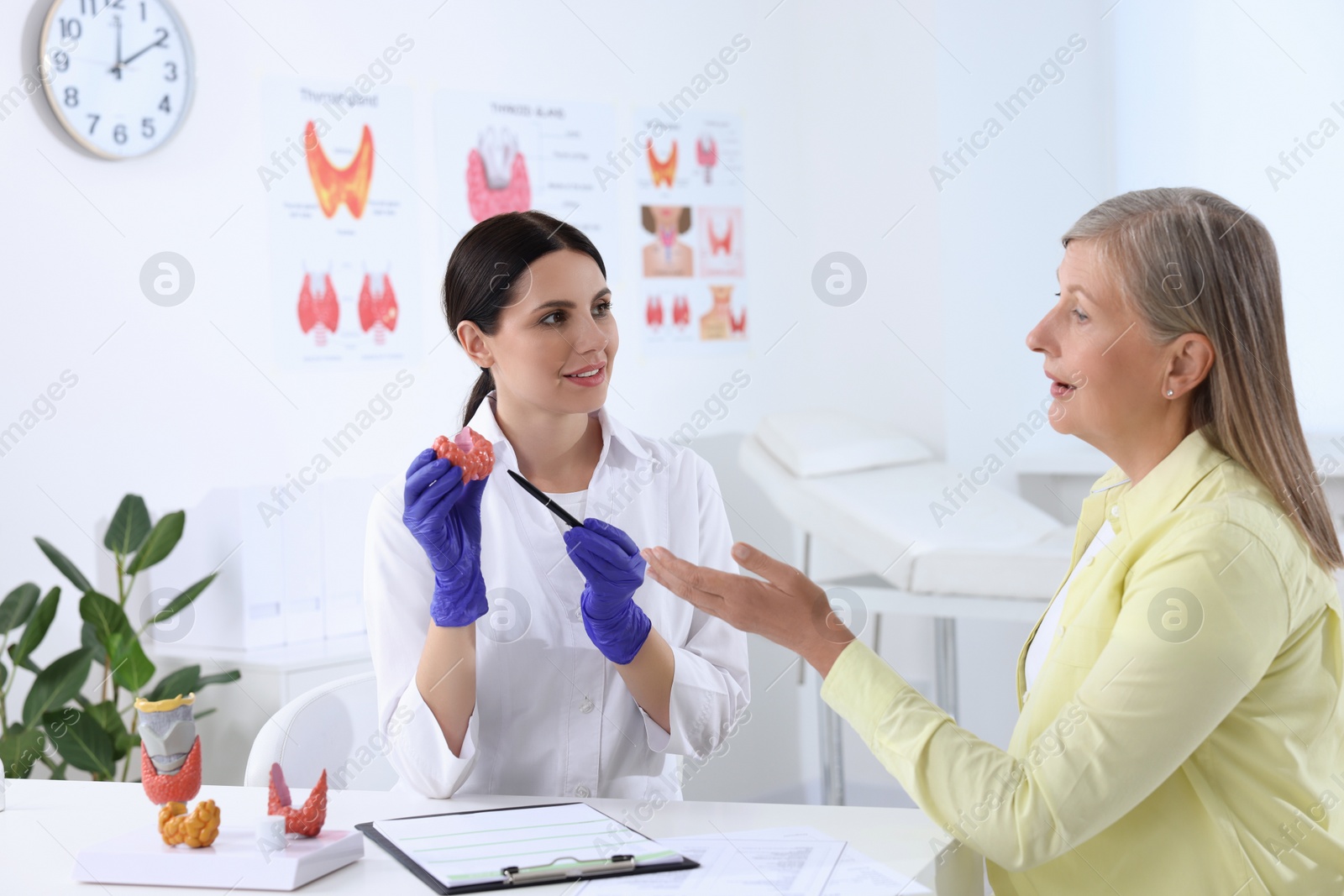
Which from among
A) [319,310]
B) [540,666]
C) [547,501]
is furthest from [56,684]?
[547,501]

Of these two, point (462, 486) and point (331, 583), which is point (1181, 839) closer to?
point (462, 486)

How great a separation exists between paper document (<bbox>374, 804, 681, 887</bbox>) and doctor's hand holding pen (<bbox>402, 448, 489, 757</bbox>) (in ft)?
0.63

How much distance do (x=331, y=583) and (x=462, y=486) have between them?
141cm

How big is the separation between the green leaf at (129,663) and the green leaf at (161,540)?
144 mm

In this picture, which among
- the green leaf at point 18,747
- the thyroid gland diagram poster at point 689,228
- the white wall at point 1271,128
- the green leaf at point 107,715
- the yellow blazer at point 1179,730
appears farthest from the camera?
the thyroid gland diagram poster at point 689,228

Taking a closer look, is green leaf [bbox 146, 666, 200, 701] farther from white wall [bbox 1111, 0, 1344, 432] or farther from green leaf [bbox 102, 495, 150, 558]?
white wall [bbox 1111, 0, 1344, 432]

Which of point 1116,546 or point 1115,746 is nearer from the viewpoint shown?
point 1115,746

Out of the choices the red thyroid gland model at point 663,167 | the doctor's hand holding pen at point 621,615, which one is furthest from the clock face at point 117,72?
the doctor's hand holding pen at point 621,615

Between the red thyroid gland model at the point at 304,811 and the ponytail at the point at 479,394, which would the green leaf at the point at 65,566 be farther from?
the red thyroid gland model at the point at 304,811

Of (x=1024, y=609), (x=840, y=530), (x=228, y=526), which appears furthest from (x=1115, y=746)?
(x=228, y=526)

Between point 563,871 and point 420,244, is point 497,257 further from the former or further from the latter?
point 420,244

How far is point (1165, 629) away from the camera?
1106 mm

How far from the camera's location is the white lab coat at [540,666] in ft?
5.44

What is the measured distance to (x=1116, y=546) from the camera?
125cm
